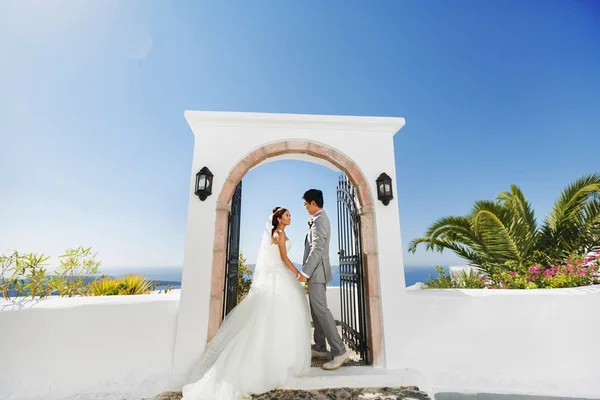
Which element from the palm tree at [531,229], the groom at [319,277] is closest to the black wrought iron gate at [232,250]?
the groom at [319,277]

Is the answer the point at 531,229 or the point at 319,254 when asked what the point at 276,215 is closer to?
the point at 319,254

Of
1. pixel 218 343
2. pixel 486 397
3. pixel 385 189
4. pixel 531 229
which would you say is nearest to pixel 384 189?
pixel 385 189

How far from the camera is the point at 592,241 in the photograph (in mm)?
A: 5230

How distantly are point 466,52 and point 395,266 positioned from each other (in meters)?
9.47

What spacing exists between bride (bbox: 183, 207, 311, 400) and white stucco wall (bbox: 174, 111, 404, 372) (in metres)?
0.46

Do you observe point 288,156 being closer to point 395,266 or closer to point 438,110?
point 395,266

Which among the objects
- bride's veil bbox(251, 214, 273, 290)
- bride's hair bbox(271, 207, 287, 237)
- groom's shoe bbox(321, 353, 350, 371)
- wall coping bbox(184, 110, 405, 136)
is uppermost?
wall coping bbox(184, 110, 405, 136)

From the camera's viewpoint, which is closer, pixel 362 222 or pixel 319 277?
pixel 319 277

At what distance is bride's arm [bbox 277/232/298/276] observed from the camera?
10.1ft

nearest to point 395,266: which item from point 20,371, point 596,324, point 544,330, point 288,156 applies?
point 544,330

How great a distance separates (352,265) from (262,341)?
64.8 inches

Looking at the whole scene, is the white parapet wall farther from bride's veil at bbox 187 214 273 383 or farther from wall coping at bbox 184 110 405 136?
wall coping at bbox 184 110 405 136

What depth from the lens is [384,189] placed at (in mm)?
3256

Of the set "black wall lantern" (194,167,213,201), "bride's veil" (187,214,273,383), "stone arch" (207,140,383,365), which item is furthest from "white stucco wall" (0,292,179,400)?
"black wall lantern" (194,167,213,201)
